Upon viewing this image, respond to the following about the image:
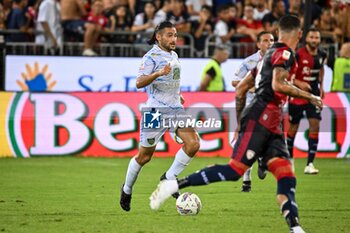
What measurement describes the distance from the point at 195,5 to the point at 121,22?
8.44 feet

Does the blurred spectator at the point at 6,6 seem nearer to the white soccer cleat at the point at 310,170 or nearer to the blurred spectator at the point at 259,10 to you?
the blurred spectator at the point at 259,10

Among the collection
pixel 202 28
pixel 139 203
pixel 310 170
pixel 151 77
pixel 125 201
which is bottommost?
pixel 310 170

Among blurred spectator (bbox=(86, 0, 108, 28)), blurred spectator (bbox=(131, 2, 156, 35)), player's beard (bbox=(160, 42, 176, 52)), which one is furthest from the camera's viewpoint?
blurred spectator (bbox=(131, 2, 156, 35))

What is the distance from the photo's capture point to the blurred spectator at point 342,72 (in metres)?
21.5

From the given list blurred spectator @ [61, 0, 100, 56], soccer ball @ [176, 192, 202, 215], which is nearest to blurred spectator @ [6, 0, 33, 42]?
blurred spectator @ [61, 0, 100, 56]

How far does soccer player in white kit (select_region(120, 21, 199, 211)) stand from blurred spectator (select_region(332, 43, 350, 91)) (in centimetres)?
1007

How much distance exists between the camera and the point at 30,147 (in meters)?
19.5

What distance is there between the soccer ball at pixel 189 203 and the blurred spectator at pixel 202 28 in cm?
1149

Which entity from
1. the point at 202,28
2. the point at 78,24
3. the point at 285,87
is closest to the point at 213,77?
the point at 202,28

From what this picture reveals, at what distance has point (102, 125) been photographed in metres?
19.8

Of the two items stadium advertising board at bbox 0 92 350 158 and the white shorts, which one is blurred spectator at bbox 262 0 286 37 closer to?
stadium advertising board at bbox 0 92 350 158

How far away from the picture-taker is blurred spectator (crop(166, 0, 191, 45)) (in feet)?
73.6

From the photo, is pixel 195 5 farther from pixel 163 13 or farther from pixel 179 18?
pixel 163 13

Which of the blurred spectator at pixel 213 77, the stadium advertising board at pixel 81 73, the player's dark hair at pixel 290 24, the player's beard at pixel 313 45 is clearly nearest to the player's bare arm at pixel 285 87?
the player's dark hair at pixel 290 24
